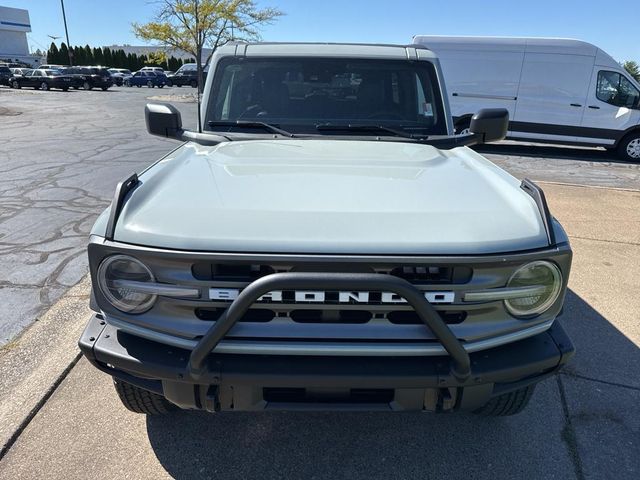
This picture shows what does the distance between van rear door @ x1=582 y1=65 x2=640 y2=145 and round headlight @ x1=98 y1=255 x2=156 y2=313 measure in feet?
41.8

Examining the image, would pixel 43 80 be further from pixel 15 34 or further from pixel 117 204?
pixel 15 34

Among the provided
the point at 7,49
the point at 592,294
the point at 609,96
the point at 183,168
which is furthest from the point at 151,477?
the point at 7,49

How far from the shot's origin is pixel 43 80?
3497 cm

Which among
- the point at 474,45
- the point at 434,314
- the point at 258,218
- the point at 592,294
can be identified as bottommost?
the point at 592,294

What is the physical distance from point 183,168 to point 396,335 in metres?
1.43

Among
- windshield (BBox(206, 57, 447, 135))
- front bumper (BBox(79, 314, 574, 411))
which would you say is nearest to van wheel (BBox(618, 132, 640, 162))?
windshield (BBox(206, 57, 447, 135))

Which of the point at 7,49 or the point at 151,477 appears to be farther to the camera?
the point at 7,49

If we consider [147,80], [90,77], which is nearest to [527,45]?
[90,77]

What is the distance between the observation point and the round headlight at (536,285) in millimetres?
1995

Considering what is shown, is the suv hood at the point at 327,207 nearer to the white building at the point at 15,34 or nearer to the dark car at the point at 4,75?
the dark car at the point at 4,75

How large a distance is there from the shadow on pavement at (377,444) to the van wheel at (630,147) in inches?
448

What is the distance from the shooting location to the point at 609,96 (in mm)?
11867

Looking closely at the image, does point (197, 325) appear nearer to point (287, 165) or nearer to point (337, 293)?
point (337, 293)

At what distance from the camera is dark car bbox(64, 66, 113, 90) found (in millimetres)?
35531
